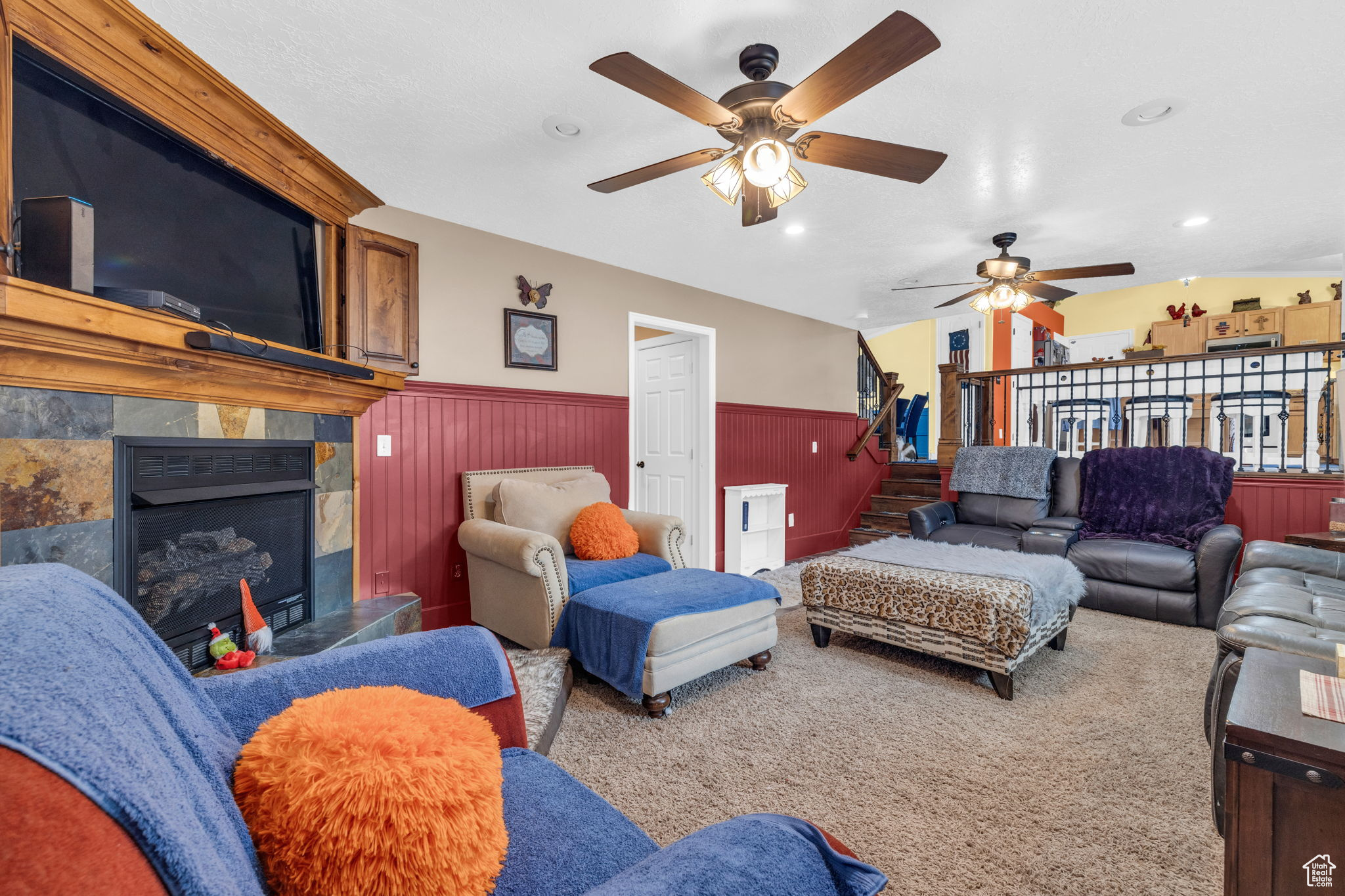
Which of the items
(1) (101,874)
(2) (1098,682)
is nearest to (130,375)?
(1) (101,874)

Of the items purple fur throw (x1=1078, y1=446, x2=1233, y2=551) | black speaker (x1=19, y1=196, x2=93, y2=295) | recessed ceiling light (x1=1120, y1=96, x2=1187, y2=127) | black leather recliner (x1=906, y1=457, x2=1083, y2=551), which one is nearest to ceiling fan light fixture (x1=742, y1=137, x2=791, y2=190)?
recessed ceiling light (x1=1120, y1=96, x2=1187, y2=127)

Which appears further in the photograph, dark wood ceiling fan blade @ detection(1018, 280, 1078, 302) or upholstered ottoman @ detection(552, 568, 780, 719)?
dark wood ceiling fan blade @ detection(1018, 280, 1078, 302)

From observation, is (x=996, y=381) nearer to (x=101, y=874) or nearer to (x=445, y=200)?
(x=445, y=200)

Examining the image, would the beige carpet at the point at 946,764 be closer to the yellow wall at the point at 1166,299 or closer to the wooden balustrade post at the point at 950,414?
the wooden balustrade post at the point at 950,414

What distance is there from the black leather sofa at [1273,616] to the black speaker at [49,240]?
10.4 ft

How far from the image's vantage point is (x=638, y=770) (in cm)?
193

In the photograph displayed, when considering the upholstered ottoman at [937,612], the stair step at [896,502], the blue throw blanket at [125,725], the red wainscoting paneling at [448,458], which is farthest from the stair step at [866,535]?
the blue throw blanket at [125,725]

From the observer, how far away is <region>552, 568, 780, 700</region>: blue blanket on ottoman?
228 cm

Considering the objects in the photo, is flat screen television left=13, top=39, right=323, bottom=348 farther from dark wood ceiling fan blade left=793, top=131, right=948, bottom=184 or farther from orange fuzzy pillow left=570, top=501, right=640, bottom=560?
dark wood ceiling fan blade left=793, top=131, right=948, bottom=184

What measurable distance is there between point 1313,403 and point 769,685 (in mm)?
7530

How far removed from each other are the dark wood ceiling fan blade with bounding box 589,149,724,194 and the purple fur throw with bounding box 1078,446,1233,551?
144 inches

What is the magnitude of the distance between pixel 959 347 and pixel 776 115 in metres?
6.94

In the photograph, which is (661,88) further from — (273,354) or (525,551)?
(525,551)

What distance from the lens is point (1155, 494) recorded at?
4.02 m
